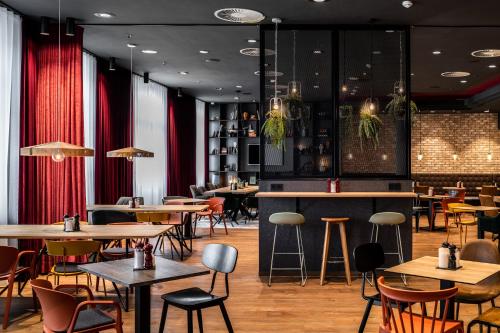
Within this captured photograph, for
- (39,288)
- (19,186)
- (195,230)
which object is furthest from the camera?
(195,230)

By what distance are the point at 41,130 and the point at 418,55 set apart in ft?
22.1

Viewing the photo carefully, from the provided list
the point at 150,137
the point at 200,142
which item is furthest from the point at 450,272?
the point at 200,142

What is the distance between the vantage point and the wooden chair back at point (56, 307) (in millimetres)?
2781

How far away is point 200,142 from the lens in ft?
49.5

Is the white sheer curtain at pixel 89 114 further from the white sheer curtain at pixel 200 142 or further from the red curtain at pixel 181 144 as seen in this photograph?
the white sheer curtain at pixel 200 142

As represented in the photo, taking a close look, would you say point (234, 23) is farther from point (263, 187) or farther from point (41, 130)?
point (41, 130)

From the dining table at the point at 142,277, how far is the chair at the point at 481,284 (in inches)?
83.1

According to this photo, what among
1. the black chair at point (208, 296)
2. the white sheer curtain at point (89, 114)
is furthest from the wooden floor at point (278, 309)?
the white sheer curtain at point (89, 114)

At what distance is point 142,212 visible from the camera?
7152mm

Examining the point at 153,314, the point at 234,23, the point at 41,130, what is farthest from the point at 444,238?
the point at 41,130

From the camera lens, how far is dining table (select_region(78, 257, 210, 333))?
308cm

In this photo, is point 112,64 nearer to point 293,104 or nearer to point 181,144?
point 293,104

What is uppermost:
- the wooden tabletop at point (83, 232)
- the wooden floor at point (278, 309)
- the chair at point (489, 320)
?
the wooden tabletop at point (83, 232)

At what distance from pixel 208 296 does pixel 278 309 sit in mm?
1599
